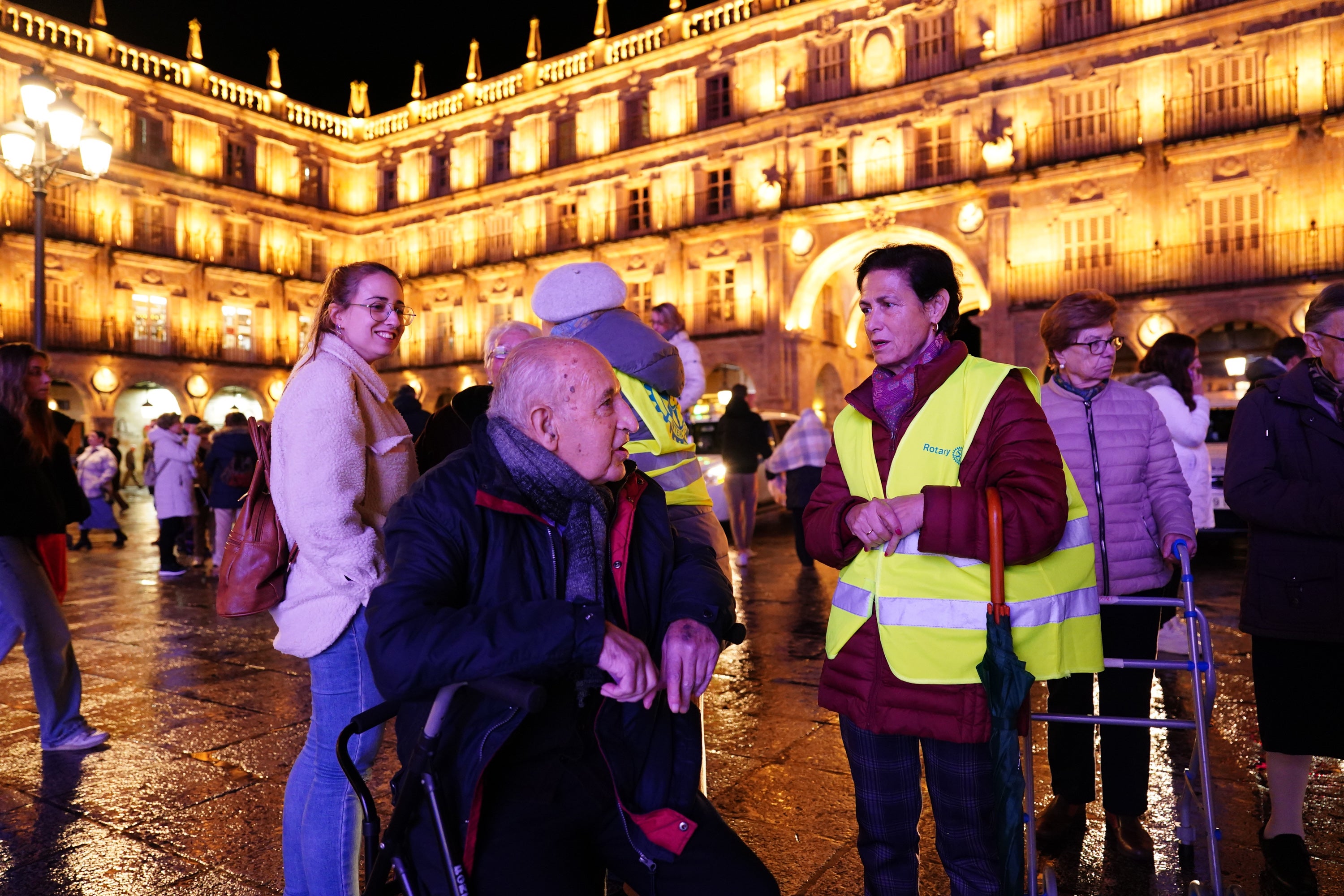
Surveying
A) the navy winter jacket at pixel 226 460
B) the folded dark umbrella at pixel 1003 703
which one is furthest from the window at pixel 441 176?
the folded dark umbrella at pixel 1003 703

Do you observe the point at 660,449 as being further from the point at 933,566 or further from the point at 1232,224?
the point at 1232,224

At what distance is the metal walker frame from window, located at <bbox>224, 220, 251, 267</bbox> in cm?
3280

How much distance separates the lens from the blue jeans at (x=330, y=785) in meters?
2.28

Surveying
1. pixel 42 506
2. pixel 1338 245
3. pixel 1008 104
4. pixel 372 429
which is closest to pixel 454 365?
pixel 1008 104

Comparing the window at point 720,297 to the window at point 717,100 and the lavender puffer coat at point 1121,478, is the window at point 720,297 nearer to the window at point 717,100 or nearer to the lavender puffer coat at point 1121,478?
the window at point 717,100

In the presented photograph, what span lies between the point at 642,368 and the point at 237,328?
1264 inches

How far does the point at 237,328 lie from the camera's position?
30719 millimetres

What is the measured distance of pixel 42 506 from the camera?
13.7 ft

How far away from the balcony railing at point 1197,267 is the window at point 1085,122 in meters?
2.56

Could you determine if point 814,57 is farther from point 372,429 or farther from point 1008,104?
point 372,429

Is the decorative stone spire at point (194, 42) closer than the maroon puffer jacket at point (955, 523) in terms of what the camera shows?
No

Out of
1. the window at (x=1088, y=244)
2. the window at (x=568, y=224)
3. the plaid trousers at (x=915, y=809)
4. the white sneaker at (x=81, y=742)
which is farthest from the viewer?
the window at (x=568, y=224)

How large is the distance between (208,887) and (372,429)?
1549 mm

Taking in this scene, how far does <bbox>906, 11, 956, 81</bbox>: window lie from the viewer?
2150 centimetres
